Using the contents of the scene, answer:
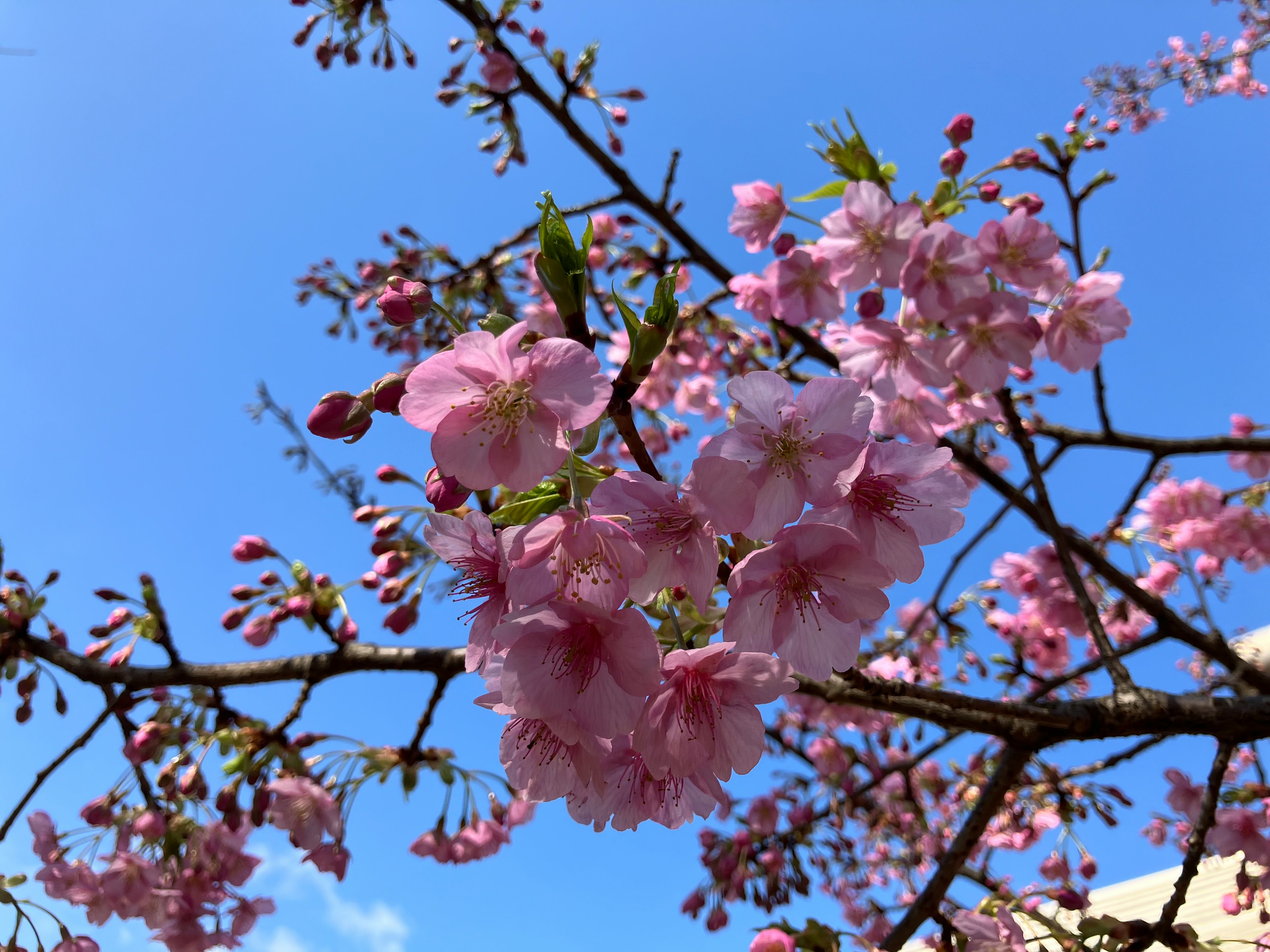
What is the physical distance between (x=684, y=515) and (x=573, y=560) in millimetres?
219

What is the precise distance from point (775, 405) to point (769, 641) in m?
0.43

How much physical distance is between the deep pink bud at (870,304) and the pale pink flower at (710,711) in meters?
1.68

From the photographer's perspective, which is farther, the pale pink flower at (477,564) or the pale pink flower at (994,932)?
the pale pink flower at (994,932)

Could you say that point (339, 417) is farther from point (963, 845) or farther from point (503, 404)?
point (963, 845)

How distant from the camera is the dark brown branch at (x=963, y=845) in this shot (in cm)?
228

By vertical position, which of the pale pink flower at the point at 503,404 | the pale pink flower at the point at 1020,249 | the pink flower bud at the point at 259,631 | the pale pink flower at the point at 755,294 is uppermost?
the pale pink flower at the point at 755,294

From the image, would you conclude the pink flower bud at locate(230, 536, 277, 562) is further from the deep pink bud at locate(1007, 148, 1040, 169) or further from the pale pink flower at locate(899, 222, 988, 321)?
the deep pink bud at locate(1007, 148, 1040, 169)

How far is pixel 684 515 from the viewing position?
1.18 metres

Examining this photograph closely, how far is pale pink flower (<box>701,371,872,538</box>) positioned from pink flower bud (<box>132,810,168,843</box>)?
8.12 ft

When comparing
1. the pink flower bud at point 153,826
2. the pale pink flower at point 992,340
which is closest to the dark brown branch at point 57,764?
the pink flower bud at point 153,826

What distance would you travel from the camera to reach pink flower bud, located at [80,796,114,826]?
8.46 feet

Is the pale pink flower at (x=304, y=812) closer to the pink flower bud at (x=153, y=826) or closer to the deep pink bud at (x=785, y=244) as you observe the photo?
the pink flower bud at (x=153, y=826)

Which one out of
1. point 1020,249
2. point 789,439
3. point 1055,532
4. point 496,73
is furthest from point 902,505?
point 496,73

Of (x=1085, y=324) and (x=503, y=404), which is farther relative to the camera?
(x=1085, y=324)
